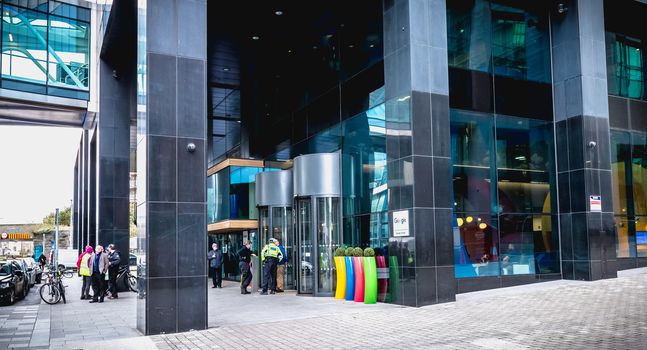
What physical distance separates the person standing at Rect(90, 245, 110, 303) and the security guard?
4886mm

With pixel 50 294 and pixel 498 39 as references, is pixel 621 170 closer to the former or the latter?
pixel 498 39

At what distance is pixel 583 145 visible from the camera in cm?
1725

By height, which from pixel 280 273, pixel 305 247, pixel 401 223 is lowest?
pixel 280 273

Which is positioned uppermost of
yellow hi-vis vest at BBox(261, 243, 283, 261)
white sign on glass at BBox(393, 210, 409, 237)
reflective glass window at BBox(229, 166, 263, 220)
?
reflective glass window at BBox(229, 166, 263, 220)

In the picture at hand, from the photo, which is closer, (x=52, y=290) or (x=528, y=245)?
(x=528, y=245)

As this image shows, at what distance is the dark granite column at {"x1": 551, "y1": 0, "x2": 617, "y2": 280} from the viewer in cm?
1708

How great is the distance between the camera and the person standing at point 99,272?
1758cm

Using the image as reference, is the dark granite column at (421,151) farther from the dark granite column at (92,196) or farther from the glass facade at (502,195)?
the dark granite column at (92,196)

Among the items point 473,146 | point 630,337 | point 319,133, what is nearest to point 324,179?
point 319,133

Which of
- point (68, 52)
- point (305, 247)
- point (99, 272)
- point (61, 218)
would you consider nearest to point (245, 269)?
point (305, 247)

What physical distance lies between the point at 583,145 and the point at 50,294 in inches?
667

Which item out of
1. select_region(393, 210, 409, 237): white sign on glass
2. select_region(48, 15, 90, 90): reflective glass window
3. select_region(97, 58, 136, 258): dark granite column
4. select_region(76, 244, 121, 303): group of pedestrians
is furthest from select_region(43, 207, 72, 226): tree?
select_region(393, 210, 409, 237): white sign on glass

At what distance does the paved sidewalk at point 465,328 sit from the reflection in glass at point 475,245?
179 centimetres

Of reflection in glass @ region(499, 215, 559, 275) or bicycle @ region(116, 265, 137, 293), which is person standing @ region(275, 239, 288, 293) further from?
reflection in glass @ region(499, 215, 559, 275)
